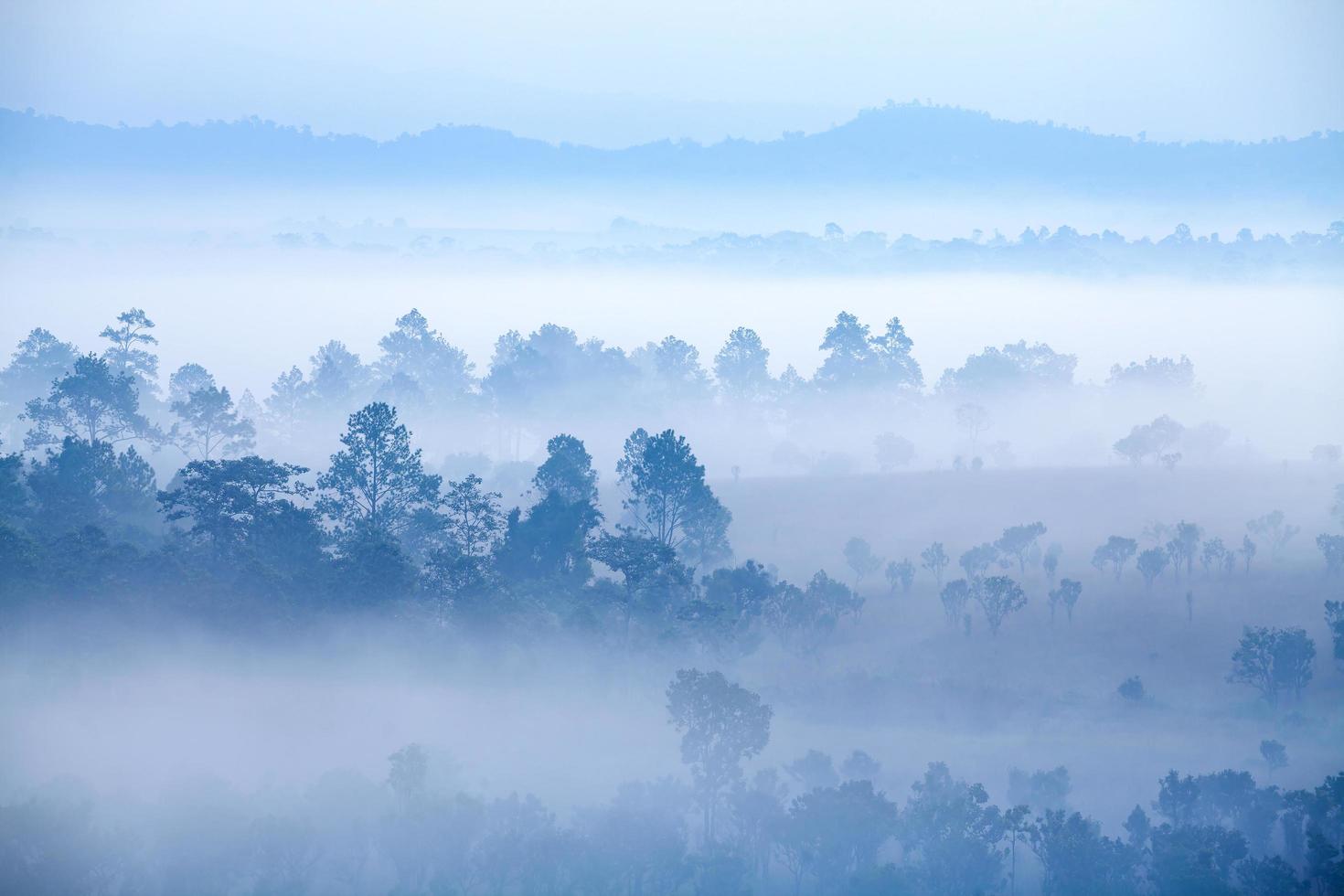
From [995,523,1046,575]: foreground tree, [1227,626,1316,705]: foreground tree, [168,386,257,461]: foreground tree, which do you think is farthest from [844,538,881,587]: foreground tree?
[168,386,257,461]: foreground tree

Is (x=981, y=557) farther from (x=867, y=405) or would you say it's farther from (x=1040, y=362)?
(x=1040, y=362)

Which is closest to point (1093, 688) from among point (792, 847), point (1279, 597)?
point (1279, 597)

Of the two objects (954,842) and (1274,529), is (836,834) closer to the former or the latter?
(954,842)

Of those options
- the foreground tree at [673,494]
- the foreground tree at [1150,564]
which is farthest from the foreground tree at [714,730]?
the foreground tree at [1150,564]

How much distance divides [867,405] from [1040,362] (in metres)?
22.1

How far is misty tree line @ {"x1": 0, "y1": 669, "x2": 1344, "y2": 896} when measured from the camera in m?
38.9

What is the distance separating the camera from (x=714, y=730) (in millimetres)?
45219

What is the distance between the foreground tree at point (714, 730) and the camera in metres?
44.7

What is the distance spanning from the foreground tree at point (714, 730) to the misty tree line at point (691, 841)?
0.09 meters

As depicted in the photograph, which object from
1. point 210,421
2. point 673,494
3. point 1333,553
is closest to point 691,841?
point 673,494

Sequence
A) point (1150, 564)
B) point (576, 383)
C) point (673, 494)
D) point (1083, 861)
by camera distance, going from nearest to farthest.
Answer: point (1083, 861)
point (673, 494)
point (1150, 564)
point (576, 383)

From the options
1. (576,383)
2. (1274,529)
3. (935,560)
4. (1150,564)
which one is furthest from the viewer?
(576,383)

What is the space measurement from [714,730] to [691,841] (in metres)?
4.10

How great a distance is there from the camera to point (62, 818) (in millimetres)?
38500
